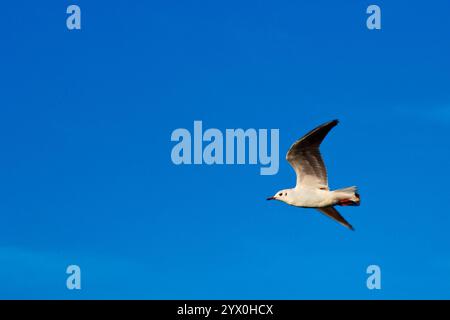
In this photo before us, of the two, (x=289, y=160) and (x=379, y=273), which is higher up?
(x=289, y=160)

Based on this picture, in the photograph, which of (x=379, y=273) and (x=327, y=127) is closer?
(x=327, y=127)

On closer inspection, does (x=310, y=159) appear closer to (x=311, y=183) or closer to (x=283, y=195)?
(x=311, y=183)

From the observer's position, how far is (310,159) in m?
25.7

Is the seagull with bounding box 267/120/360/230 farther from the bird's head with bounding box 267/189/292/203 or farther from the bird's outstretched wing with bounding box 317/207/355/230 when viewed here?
the bird's outstretched wing with bounding box 317/207/355/230

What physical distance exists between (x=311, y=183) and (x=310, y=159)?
620 mm

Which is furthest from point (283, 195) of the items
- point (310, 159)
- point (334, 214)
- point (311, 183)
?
point (334, 214)

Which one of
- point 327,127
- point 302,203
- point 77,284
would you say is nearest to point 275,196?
point 302,203

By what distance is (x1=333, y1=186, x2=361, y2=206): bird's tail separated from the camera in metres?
25.6

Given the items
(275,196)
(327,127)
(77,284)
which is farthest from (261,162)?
(77,284)

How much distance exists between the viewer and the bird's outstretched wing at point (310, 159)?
2512cm

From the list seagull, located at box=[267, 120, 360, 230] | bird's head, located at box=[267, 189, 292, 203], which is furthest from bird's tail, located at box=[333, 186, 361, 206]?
bird's head, located at box=[267, 189, 292, 203]

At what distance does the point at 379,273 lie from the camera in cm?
2680
